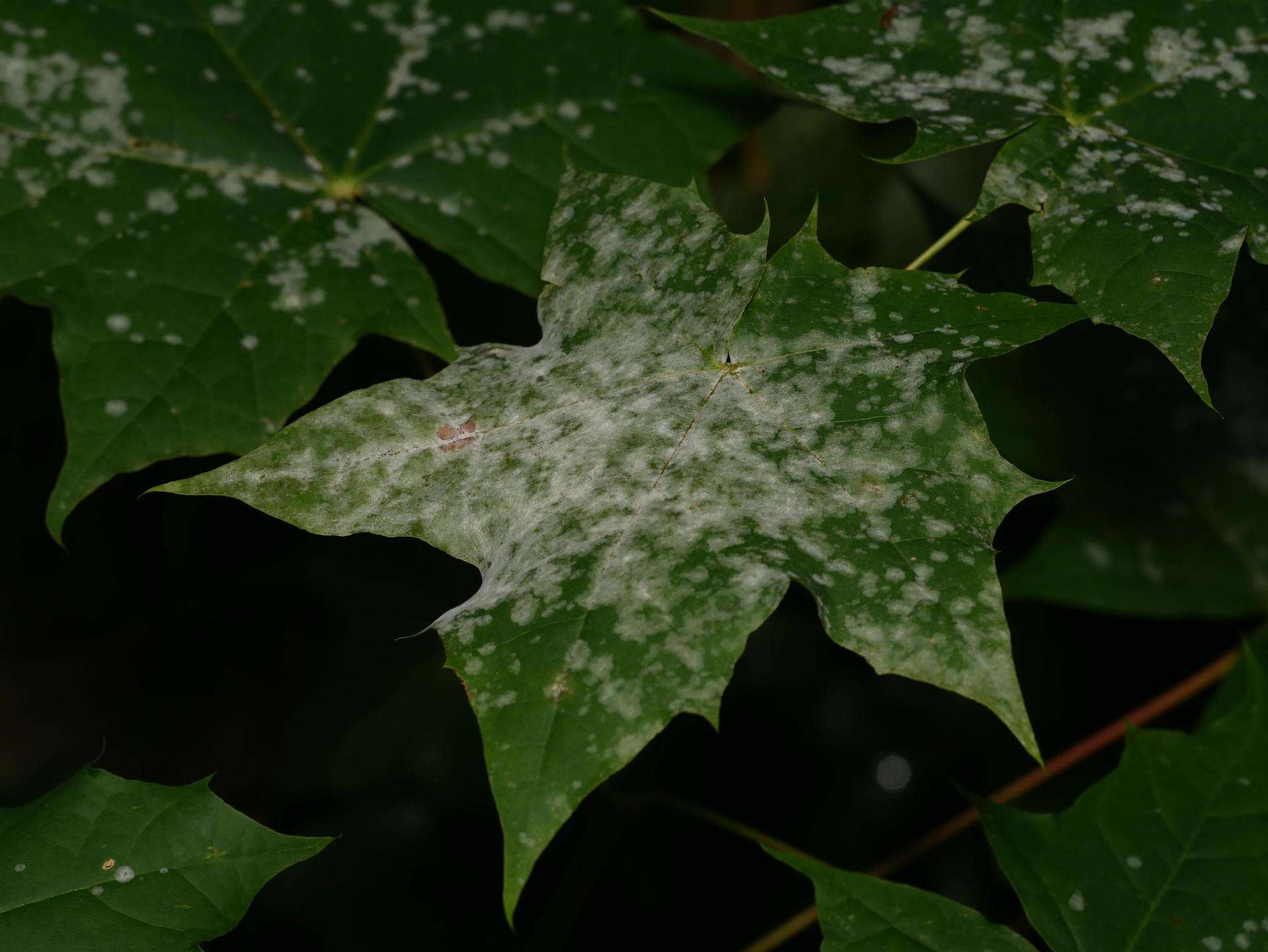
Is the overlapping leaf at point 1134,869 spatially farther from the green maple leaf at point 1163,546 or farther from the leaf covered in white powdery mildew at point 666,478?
the green maple leaf at point 1163,546

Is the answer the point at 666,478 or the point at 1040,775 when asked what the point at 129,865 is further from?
the point at 1040,775

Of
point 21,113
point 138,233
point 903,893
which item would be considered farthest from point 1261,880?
point 21,113

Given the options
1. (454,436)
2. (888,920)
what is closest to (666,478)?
(454,436)

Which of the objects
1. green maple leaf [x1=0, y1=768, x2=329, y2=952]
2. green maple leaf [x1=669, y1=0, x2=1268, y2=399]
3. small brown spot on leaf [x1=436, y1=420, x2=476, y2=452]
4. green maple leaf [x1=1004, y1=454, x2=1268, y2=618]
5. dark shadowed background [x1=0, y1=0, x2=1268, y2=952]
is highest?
green maple leaf [x1=669, y1=0, x2=1268, y2=399]

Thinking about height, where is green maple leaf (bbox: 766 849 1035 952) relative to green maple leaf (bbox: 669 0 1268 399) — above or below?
below

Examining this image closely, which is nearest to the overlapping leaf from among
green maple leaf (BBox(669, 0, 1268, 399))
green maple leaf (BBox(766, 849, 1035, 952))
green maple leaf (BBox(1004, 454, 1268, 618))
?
Result: green maple leaf (BBox(766, 849, 1035, 952))

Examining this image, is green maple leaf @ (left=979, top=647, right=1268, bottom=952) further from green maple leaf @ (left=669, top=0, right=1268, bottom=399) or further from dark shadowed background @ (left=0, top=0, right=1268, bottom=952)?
dark shadowed background @ (left=0, top=0, right=1268, bottom=952)

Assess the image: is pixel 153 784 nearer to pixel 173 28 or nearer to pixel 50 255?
pixel 50 255

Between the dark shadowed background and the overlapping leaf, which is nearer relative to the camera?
the overlapping leaf
